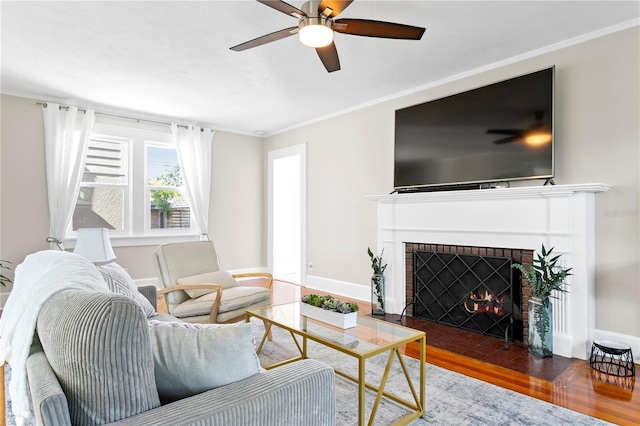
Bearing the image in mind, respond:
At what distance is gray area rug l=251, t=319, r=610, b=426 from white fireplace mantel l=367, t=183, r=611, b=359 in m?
1.03

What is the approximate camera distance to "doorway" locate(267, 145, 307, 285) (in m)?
6.56

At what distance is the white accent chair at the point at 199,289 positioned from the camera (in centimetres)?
296

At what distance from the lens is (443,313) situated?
382 cm

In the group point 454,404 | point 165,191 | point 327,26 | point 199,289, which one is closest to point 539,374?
point 454,404

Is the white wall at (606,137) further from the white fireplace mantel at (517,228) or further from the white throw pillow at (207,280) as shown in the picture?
the white throw pillow at (207,280)

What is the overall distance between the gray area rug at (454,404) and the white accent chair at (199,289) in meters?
0.56

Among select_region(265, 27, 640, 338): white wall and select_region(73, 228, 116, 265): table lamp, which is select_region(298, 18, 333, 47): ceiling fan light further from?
select_region(73, 228, 116, 265): table lamp

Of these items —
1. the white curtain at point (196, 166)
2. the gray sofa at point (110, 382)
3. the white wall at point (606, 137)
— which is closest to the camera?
the gray sofa at point (110, 382)

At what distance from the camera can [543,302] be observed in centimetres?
291

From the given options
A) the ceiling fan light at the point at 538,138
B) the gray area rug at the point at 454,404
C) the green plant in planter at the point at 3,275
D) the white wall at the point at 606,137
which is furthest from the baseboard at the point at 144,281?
the ceiling fan light at the point at 538,138

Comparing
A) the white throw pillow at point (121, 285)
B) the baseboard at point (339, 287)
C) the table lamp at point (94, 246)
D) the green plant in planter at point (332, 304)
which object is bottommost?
the baseboard at point (339, 287)

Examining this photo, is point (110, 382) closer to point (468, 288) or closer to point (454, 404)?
point (454, 404)

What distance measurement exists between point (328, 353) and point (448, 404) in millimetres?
1031

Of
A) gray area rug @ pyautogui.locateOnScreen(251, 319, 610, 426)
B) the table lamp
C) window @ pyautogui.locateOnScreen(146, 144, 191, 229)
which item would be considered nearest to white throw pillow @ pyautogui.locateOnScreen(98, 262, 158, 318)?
the table lamp
